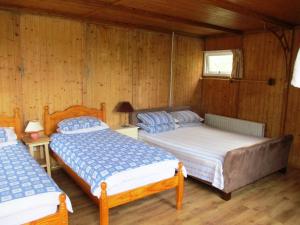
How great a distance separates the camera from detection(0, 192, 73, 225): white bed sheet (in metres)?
1.89

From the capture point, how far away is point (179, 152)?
3691 mm

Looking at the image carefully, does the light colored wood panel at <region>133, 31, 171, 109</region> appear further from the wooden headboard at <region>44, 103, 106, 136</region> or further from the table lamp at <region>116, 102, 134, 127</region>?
the wooden headboard at <region>44, 103, 106, 136</region>

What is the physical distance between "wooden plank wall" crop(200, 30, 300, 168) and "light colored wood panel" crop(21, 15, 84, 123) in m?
2.93

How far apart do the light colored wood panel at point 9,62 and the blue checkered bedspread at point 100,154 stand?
0.78 meters

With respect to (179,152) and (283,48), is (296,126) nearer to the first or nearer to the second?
(283,48)

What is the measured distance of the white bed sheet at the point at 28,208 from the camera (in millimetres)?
1892

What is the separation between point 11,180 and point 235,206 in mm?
2439

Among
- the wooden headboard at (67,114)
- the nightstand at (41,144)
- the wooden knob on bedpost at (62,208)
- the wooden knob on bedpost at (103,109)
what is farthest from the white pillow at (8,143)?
the wooden knob on bedpost at (62,208)

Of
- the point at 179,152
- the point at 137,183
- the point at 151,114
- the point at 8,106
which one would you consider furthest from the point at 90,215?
the point at 151,114

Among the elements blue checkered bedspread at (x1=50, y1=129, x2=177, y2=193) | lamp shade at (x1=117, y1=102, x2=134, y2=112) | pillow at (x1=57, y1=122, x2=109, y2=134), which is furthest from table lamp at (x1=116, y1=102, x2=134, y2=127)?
blue checkered bedspread at (x1=50, y1=129, x2=177, y2=193)

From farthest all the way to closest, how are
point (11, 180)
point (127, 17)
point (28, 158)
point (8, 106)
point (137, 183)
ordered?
point (127, 17), point (8, 106), point (28, 158), point (137, 183), point (11, 180)

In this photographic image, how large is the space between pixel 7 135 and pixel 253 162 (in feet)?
10.6

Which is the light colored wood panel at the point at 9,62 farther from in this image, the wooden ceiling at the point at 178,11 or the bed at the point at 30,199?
the bed at the point at 30,199

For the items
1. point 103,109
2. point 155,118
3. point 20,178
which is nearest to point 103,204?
point 20,178
